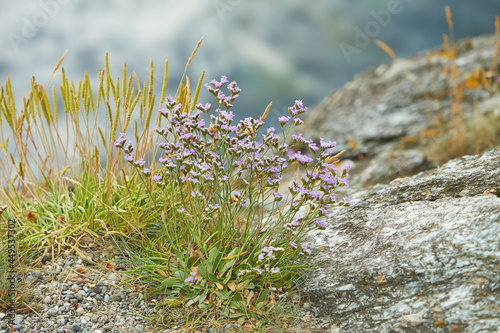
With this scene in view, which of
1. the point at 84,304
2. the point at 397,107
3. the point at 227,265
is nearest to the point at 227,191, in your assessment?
the point at 227,265

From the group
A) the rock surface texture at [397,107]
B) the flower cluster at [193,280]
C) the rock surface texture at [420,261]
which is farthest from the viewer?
the rock surface texture at [397,107]

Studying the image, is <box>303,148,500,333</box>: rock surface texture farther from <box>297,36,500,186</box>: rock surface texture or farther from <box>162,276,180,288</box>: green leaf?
<box>297,36,500,186</box>: rock surface texture

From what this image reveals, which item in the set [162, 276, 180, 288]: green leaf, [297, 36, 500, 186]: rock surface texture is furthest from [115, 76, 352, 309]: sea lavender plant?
[297, 36, 500, 186]: rock surface texture

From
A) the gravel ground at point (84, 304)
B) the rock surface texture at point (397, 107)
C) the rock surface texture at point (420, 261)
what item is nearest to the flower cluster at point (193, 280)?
the gravel ground at point (84, 304)

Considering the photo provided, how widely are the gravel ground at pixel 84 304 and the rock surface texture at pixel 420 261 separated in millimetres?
230

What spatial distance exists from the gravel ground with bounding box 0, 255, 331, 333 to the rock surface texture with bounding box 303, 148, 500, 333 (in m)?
0.23

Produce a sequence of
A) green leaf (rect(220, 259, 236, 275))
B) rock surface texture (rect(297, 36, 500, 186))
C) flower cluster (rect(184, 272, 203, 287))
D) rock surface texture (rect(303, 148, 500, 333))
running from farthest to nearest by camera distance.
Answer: rock surface texture (rect(297, 36, 500, 186)) → green leaf (rect(220, 259, 236, 275)) → flower cluster (rect(184, 272, 203, 287)) → rock surface texture (rect(303, 148, 500, 333))

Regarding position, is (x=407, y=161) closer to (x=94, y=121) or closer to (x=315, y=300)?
(x=315, y=300)

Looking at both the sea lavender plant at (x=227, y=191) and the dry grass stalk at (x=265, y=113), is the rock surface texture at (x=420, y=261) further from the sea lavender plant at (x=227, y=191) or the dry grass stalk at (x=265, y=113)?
the dry grass stalk at (x=265, y=113)

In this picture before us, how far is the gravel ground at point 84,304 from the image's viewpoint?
2535 mm

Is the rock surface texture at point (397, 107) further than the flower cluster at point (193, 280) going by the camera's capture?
Yes

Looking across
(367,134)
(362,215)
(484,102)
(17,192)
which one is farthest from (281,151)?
(484,102)

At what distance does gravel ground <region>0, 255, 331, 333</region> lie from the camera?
2535 millimetres

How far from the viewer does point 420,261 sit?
2428mm
